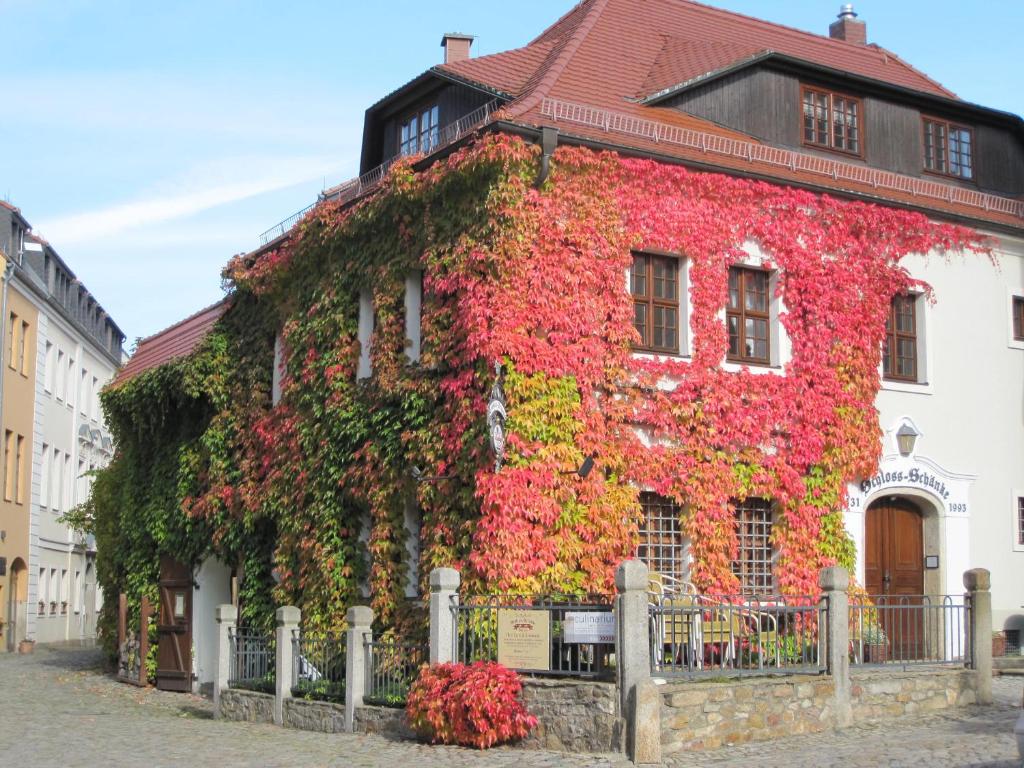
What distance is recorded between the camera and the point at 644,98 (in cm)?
1978

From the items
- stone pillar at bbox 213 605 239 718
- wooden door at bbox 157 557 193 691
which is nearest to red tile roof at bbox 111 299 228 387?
wooden door at bbox 157 557 193 691

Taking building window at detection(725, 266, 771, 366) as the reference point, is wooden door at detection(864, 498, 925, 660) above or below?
below

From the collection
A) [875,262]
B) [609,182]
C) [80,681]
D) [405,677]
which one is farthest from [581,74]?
[80,681]

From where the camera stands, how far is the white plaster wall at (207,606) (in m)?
24.1

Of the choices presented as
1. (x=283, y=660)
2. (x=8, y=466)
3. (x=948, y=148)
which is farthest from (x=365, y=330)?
(x=8, y=466)

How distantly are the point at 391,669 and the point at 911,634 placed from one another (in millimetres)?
6580

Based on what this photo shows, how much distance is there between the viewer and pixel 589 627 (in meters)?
14.1

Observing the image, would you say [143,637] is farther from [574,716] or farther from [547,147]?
[574,716]

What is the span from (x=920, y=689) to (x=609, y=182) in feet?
23.8

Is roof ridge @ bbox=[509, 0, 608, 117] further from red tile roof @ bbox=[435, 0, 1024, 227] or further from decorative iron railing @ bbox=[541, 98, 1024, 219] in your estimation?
decorative iron railing @ bbox=[541, 98, 1024, 219]

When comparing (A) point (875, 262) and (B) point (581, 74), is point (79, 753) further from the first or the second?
(A) point (875, 262)

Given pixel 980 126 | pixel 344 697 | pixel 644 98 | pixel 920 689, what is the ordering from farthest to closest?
pixel 980 126, pixel 644 98, pixel 344 697, pixel 920 689

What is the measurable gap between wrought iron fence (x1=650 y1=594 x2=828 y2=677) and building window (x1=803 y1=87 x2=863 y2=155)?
317 inches

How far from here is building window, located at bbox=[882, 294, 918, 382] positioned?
66.3 ft
